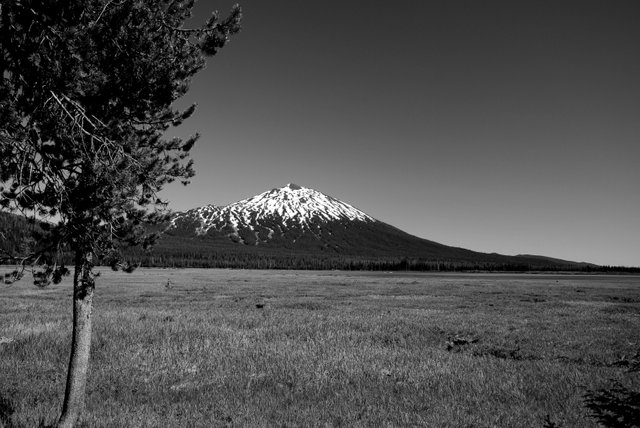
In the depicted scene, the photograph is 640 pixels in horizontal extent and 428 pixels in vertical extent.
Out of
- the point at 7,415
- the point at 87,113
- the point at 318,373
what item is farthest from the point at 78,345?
the point at 318,373

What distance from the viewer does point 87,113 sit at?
21.7ft

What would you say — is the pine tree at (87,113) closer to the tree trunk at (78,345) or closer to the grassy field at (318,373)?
the tree trunk at (78,345)

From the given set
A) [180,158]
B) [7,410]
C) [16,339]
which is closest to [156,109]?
[180,158]

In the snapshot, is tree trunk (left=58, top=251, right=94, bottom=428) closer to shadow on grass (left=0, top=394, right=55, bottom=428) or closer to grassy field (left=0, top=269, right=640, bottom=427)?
grassy field (left=0, top=269, right=640, bottom=427)

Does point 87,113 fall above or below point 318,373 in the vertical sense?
above

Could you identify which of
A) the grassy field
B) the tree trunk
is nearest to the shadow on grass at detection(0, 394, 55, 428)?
the grassy field

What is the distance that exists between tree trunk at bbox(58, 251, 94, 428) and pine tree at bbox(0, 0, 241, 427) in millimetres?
17

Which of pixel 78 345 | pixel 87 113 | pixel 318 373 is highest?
pixel 87 113

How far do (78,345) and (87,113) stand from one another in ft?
12.7

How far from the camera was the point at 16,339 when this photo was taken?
14.3m

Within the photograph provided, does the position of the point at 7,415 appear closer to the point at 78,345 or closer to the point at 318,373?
the point at 78,345

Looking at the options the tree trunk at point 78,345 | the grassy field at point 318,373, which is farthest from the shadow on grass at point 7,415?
the tree trunk at point 78,345

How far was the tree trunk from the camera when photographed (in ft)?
22.0

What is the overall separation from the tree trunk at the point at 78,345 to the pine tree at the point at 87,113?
2 cm
